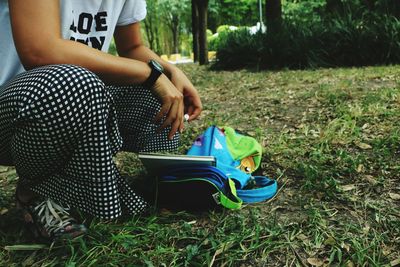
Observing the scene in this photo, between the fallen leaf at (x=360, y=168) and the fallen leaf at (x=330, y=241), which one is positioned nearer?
the fallen leaf at (x=330, y=241)

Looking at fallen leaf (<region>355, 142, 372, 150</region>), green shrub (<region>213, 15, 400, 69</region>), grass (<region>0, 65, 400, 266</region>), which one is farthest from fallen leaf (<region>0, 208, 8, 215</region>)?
green shrub (<region>213, 15, 400, 69</region>)

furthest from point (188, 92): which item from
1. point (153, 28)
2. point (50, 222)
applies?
point (153, 28)

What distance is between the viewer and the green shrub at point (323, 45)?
243 inches

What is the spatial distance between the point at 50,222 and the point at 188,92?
2.42 feet

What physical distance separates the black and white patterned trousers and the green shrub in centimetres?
574

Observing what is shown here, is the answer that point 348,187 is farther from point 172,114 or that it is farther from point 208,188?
point 172,114

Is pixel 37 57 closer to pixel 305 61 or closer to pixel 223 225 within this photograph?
pixel 223 225

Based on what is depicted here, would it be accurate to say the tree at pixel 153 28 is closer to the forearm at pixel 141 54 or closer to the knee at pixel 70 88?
the forearm at pixel 141 54

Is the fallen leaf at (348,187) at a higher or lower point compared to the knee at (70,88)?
lower

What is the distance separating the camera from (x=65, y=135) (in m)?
1.26

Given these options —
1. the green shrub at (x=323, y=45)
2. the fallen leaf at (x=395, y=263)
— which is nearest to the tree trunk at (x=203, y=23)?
the green shrub at (x=323, y=45)

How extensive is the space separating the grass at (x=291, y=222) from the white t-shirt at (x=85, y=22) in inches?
25.4

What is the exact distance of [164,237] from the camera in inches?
57.2

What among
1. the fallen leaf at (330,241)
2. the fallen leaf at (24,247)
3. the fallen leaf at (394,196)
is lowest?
the fallen leaf at (394,196)
